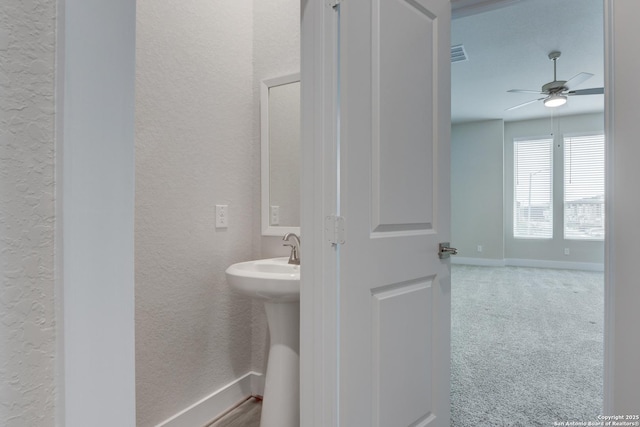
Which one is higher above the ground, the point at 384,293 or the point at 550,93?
the point at 550,93

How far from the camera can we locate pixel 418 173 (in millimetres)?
1409

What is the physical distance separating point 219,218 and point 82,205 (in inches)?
57.4

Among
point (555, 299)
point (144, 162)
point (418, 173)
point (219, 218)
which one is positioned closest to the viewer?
point (418, 173)

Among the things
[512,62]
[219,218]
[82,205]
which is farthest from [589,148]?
[82,205]

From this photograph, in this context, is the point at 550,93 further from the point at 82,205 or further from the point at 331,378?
the point at 82,205

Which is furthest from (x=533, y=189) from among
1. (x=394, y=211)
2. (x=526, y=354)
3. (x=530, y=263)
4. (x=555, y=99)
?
(x=394, y=211)

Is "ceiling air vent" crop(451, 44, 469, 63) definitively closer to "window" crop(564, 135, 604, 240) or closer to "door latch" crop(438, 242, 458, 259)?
"door latch" crop(438, 242, 458, 259)

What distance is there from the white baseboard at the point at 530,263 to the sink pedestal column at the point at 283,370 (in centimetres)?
609

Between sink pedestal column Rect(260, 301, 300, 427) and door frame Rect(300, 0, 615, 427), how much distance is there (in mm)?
388

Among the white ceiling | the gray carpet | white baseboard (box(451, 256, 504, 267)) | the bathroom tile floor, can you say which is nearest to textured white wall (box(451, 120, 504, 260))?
white baseboard (box(451, 256, 504, 267))

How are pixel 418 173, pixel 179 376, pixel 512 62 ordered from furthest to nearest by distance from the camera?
pixel 512 62, pixel 179 376, pixel 418 173

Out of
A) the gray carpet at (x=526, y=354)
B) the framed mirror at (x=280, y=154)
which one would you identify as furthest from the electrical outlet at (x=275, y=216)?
the gray carpet at (x=526, y=354)

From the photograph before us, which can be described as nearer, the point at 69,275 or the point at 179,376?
the point at 69,275

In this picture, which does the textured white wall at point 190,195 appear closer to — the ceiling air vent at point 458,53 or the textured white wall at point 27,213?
the textured white wall at point 27,213
